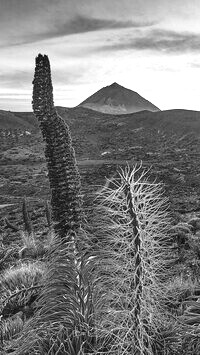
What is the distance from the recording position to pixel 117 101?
158625 millimetres

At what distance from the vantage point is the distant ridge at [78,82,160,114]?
→ 5982 inches

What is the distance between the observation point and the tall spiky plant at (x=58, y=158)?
4340 millimetres

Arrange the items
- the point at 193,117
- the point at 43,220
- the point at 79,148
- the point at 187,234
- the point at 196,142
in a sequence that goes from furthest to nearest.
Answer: the point at 193,117 < the point at 79,148 < the point at 196,142 < the point at 43,220 < the point at 187,234

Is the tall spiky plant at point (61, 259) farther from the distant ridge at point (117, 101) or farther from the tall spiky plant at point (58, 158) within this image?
the distant ridge at point (117, 101)

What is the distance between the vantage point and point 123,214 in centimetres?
303

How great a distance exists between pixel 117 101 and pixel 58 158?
15733 cm

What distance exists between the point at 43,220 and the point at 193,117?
55691 millimetres

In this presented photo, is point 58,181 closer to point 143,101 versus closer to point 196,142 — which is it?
point 196,142

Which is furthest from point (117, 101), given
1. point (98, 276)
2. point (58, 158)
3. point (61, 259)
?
point (61, 259)

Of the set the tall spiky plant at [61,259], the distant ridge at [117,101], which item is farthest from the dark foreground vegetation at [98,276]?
the distant ridge at [117,101]

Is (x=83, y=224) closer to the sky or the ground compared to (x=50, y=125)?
closer to the ground

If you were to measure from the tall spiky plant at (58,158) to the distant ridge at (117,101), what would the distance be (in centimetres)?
14377

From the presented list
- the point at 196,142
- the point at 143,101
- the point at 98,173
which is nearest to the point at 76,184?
the point at 98,173

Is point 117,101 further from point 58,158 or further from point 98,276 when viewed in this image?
point 98,276
